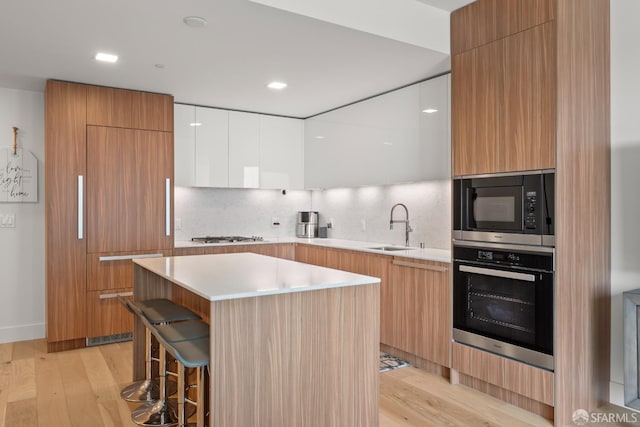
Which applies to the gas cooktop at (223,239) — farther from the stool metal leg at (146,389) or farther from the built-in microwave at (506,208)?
the built-in microwave at (506,208)

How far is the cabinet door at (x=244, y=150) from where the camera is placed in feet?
16.6

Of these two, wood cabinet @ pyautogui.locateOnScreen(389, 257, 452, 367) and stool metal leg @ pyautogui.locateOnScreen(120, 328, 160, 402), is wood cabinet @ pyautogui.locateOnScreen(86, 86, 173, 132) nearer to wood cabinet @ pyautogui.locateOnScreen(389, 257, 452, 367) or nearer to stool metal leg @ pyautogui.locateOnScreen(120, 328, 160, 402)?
stool metal leg @ pyautogui.locateOnScreen(120, 328, 160, 402)

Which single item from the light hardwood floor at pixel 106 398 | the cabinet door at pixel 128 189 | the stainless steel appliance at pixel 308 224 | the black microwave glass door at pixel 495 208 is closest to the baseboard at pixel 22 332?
the light hardwood floor at pixel 106 398

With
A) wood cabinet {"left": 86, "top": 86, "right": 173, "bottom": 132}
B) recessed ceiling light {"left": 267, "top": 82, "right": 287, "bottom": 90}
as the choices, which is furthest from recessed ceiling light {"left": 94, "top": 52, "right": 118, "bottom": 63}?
recessed ceiling light {"left": 267, "top": 82, "right": 287, "bottom": 90}

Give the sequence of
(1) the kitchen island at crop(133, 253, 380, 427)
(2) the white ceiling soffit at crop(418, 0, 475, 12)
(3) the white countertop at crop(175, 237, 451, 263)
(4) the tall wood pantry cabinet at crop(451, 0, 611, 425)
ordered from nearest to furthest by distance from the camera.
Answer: (1) the kitchen island at crop(133, 253, 380, 427), (4) the tall wood pantry cabinet at crop(451, 0, 611, 425), (2) the white ceiling soffit at crop(418, 0, 475, 12), (3) the white countertop at crop(175, 237, 451, 263)

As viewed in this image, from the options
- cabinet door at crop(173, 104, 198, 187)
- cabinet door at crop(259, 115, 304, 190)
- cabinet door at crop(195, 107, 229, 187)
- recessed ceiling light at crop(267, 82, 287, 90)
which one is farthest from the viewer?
cabinet door at crop(259, 115, 304, 190)

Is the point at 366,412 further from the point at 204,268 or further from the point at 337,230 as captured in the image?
the point at 337,230

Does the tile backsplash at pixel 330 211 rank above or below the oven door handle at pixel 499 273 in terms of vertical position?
above

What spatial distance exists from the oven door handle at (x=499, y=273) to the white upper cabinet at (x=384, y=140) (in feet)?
2.93

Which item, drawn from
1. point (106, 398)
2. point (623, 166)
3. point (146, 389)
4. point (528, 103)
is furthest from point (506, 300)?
point (106, 398)

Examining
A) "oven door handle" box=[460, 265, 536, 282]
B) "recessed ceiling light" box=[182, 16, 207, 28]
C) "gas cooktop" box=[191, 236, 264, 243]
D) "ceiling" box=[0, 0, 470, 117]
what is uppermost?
"ceiling" box=[0, 0, 470, 117]

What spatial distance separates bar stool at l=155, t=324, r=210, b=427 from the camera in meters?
2.01

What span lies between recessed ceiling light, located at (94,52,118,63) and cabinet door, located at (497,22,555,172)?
2.75 meters

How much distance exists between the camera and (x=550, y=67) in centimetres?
258
